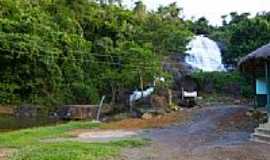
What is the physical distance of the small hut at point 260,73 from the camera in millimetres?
12602

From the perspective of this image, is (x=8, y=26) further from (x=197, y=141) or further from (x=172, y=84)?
(x=197, y=141)

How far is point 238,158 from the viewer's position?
9.21 m

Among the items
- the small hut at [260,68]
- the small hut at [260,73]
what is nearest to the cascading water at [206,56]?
the small hut at [260,68]

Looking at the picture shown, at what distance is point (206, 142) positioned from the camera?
40.0 ft

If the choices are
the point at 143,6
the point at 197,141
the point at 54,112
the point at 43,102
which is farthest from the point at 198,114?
the point at 143,6

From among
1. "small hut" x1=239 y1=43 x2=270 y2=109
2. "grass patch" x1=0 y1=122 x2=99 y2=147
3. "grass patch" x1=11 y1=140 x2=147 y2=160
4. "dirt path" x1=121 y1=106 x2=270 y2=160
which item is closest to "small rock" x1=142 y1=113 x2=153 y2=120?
"dirt path" x1=121 y1=106 x2=270 y2=160

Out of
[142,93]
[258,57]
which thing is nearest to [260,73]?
[258,57]

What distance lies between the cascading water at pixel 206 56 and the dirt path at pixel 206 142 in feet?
64.3

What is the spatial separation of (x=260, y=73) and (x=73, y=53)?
57.9 feet

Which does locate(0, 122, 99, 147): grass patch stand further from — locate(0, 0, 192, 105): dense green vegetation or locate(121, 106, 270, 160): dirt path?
locate(0, 0, 192, 105): dense green vegetation

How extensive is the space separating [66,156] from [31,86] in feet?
76.5

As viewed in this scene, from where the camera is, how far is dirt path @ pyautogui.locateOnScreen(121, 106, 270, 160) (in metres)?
9.61

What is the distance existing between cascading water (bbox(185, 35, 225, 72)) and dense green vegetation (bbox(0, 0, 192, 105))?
4.18 metres

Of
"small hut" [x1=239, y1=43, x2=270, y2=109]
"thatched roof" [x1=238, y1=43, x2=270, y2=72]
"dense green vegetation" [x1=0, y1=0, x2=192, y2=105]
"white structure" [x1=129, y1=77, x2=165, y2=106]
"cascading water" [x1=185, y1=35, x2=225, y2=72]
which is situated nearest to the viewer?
"thatched roof" [x1=238, y1=43, x2=270, y2=72]
